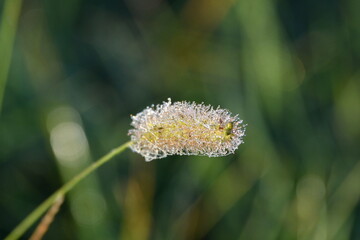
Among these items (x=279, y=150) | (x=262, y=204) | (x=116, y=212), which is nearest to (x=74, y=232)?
(x=116, y=212)

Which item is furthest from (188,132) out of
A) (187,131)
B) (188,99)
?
(188,99)

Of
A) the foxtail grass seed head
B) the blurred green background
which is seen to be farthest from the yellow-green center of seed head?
the blurred green background

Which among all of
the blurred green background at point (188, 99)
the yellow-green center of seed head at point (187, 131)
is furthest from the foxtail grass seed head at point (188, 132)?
the blurred green background at point (188, 99)

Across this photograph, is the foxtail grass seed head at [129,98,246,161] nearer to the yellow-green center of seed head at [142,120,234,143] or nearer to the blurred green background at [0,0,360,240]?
the yellow-green center of seed head at [142,120,234,143]

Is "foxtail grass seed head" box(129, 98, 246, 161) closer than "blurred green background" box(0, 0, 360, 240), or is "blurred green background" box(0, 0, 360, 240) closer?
"foxtail grass seed head" box(129, 98, 246, 161)

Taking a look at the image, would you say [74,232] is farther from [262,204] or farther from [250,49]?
[250,49]

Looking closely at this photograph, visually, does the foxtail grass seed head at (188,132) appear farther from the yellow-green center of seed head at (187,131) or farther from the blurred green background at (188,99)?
the blurred green background at (188,99)
